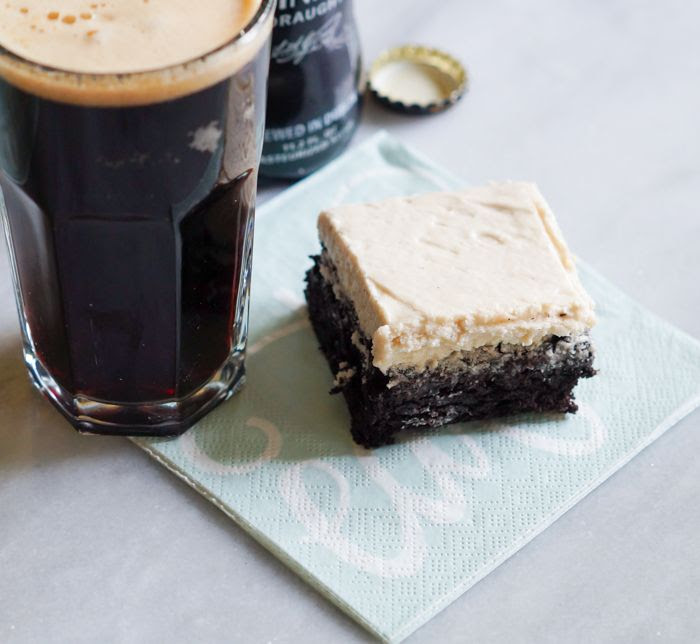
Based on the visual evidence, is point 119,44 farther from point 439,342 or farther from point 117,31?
point 439,342

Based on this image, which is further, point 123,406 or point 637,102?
point 637,102

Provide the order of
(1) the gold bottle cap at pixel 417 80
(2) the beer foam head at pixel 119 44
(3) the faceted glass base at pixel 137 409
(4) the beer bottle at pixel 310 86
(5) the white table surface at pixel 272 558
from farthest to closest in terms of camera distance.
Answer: (1) the gold bottle cap at pixel 417 80
(4) the beer bottle at pixel 310 86
(3) the faceted glass base at pixel 137 409
(5) the white table surface at pixel 272 558
(2) the beer foam head at pixel 119 44

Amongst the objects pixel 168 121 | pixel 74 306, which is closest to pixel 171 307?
pixel 74 306

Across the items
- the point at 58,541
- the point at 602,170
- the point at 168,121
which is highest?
the point at 168,121

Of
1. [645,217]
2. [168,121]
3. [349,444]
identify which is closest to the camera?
[168,121]

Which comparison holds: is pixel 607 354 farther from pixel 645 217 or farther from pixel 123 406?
pixel 123 406

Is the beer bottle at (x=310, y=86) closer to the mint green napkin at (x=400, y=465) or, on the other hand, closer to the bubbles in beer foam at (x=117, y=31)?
the mint green napkin at (x=400, y=465)

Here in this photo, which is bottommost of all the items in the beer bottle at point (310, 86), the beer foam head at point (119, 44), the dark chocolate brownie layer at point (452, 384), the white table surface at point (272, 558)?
the white table surface at point (272, 558)

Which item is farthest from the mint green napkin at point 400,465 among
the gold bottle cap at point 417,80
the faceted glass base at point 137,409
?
the gold bottle cap at point 417,80
